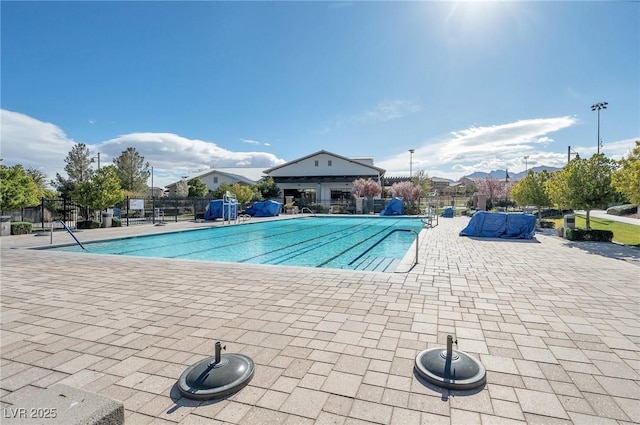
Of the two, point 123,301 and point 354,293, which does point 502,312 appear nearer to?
point 354,293

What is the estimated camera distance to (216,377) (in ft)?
7.88

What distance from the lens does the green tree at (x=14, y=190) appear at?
41.5 ft

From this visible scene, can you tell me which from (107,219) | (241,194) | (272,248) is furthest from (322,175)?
(272,248)

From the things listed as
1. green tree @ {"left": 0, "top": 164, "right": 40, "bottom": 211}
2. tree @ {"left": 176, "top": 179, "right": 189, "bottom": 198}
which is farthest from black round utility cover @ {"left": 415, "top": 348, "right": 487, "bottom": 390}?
tree @ {"left": 176, "top": 179, "right": 189, "bottom": 198}

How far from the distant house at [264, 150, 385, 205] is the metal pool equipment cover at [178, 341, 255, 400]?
3087cm

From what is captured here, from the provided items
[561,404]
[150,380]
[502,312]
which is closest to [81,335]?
[150,380]

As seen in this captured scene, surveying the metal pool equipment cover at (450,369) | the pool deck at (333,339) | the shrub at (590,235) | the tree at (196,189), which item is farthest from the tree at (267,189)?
the metal pool equipment cover at (450,369)

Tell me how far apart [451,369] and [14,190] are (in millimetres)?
17431

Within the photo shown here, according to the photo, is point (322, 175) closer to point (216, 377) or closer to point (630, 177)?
point (630, 177)

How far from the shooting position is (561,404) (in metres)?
2.17

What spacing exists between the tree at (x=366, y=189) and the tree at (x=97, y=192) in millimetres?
21241

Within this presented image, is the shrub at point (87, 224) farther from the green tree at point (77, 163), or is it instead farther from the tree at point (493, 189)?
the tree at point (493, 189)

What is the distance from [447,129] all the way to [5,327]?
2331 centimetres

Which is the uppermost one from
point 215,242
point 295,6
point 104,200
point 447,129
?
point 295,6
